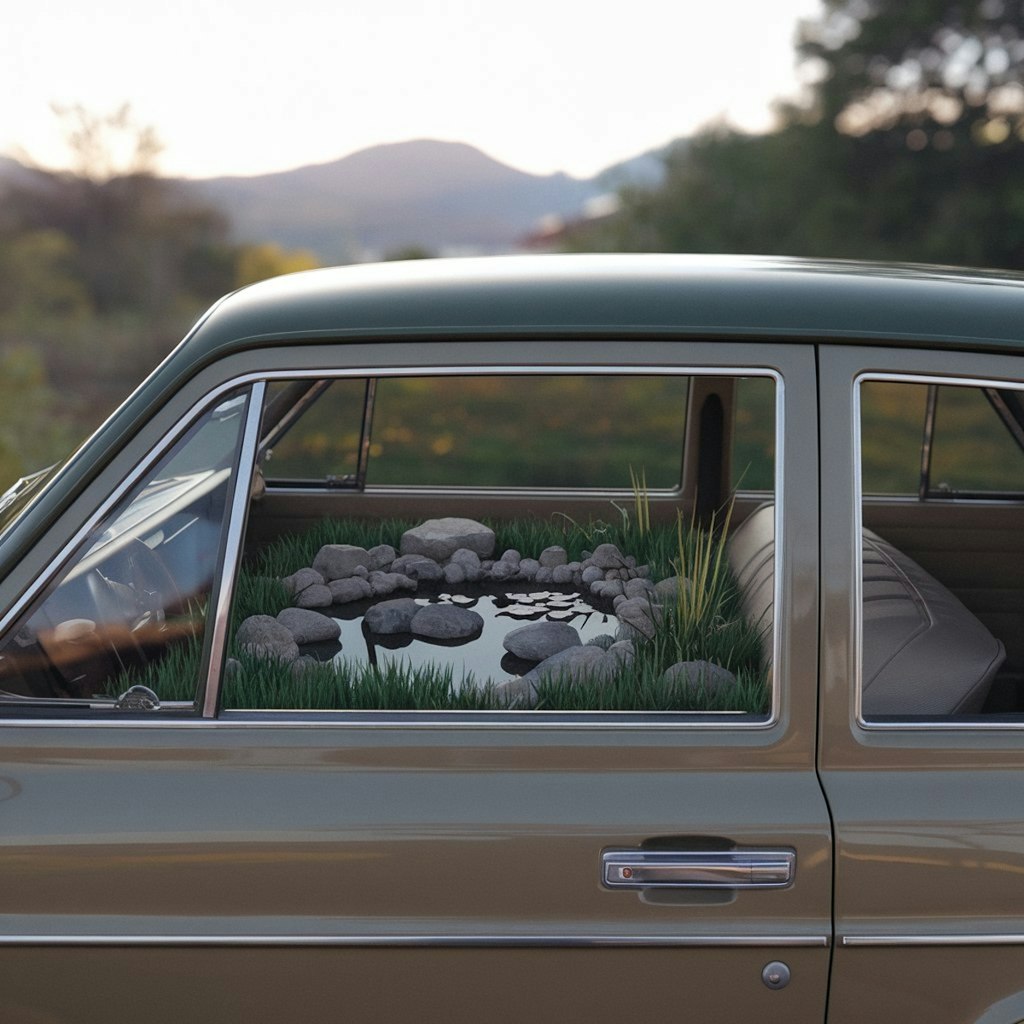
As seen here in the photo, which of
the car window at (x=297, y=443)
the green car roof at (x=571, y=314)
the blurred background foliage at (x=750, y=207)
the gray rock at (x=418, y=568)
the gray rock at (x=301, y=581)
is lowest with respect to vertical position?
the gray rock at (x=301, y=581)

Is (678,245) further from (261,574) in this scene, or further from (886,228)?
(261,574)

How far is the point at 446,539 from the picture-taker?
2.96 meters

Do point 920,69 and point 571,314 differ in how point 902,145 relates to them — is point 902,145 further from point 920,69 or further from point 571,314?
point 571,314

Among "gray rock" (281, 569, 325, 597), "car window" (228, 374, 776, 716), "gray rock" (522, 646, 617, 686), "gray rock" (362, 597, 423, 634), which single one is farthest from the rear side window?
"gray rock" (522, 646, 617, 686)

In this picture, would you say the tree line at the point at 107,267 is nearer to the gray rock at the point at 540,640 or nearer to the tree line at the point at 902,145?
the tree line at the point at 902,145

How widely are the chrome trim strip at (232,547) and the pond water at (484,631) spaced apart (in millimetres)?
284

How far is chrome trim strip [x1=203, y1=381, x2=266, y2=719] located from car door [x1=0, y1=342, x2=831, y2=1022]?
0.02 m

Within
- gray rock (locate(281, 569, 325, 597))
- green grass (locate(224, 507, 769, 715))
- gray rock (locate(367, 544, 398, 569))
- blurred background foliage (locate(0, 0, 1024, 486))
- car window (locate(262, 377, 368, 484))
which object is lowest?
green grass (locate(224, 507, 769, 715))

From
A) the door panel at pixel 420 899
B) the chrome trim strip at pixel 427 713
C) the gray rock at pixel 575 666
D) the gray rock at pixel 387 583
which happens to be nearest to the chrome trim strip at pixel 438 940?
the door panel at pixel 420 899

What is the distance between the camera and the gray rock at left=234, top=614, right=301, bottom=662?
7.06 ft

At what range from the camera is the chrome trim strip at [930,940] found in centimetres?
182

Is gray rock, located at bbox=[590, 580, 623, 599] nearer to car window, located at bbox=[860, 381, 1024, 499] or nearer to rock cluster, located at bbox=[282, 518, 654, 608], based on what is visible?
rock cluster, located at bbox=[282, 518, 654, 608]

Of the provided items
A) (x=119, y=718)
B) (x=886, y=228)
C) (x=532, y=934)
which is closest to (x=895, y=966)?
(x=532, y=934)

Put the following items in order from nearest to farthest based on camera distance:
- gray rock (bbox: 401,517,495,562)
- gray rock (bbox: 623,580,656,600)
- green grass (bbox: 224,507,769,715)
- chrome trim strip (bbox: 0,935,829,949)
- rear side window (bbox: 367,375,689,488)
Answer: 1. chrome trim strip (bbox: 0,935,829,949)
2. green grass (bbox: 224,507,769,715)
3. gray rock (bbox: 623,580,656,600)
4. gray rock (bbox: 401,517,495,562)
5. rear side window (bbox: 367,375,689,488)
